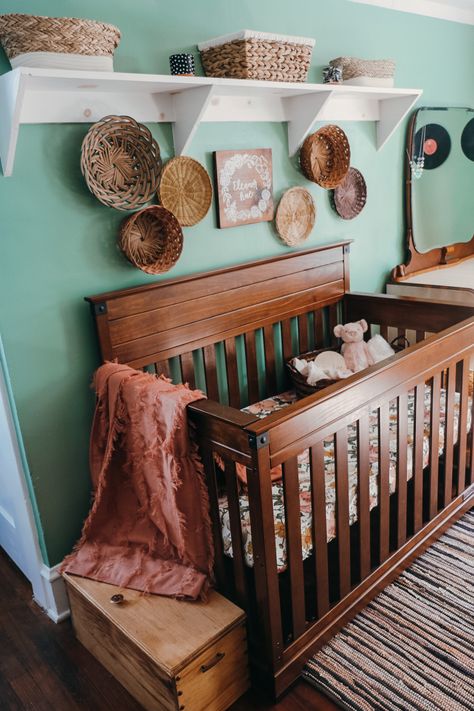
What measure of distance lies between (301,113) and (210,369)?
1136mm

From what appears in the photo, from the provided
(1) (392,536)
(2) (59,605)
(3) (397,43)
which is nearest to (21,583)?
(2) (59,605)

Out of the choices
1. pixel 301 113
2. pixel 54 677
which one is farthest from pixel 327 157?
pixel 54 677

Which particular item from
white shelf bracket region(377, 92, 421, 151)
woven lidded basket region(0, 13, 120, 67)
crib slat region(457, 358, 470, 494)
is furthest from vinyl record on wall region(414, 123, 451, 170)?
woven lidded basket region(0, 13, 120, 67)

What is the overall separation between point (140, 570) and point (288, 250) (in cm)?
149

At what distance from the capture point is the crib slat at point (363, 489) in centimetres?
174

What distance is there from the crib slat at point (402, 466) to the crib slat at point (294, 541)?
527 mm

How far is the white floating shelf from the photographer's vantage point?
62.3 inches

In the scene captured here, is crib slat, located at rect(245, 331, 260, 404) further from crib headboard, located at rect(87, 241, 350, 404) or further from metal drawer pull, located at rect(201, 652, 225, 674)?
metal drawer pull, located at rect(201, 652, 225, 674)

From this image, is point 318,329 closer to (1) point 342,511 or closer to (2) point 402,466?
(2) point 402,466

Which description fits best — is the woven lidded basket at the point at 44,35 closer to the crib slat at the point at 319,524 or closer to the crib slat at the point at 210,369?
the crib slat at the point at 210,369

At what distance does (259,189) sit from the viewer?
2395 mm

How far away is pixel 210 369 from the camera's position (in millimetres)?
2275

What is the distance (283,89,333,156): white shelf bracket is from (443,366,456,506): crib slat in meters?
1.15

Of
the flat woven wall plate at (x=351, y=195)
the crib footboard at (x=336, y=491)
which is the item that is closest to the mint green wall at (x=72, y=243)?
the flat woven wall plate at (x=351, y=195)
